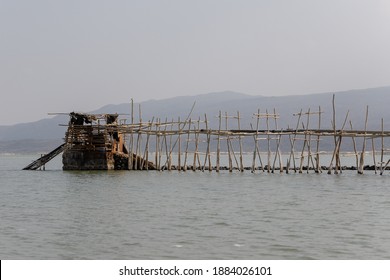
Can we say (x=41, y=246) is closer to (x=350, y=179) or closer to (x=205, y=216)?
(x=205, y=216)

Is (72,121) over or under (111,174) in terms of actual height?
over

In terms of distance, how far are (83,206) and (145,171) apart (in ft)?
85.3

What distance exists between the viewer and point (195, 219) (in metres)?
28.4

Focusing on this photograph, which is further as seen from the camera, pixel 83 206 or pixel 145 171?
pixel 145 171

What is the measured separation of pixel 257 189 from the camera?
43281 millimetres

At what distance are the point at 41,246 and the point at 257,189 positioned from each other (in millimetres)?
22854

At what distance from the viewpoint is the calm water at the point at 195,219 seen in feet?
70.1

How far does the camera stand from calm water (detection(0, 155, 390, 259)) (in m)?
21.4

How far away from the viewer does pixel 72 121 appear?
57812 mm
